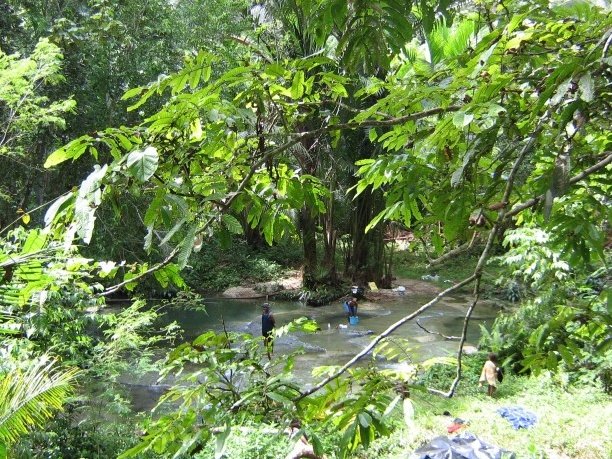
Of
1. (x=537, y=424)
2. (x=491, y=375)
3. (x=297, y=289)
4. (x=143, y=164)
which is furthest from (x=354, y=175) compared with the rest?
(x=297, y=289)

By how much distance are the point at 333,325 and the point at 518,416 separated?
6.24 m

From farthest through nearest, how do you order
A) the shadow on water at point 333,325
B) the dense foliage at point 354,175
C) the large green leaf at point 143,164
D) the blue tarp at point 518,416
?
the shadow on water at point 333,325, the blue tarp at point 518,416, the dense foliage at point 354,175, the large green leaf at point 143,164

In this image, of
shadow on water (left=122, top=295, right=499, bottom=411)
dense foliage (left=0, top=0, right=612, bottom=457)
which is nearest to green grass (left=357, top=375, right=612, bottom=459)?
shadow on water (left=122, top=295, right=499, bottom=411)

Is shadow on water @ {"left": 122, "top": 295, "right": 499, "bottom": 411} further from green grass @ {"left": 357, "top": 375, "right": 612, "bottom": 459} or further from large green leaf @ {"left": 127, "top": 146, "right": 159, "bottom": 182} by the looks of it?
large green leaf @ {"left": 127, "top": 146, "right": 159, "bottom": 182}

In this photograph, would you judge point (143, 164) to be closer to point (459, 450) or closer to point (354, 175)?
point (354, 175)

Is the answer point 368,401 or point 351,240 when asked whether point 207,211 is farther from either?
point 351,240

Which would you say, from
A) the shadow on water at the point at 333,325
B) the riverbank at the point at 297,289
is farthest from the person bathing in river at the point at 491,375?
the riverbank at the point at 297,289

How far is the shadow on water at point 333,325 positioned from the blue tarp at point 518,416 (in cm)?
248

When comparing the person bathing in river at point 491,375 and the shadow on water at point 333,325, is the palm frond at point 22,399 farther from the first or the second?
the person bathing in river at point 491,375

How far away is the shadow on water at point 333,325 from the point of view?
878 centimetres

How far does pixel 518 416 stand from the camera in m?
5.36

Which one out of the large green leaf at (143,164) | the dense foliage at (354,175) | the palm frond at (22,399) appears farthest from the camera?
the palm frond at (22,399)

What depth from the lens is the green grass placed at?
15.4 ft

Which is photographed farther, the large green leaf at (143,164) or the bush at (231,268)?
the bush at (231,268)
